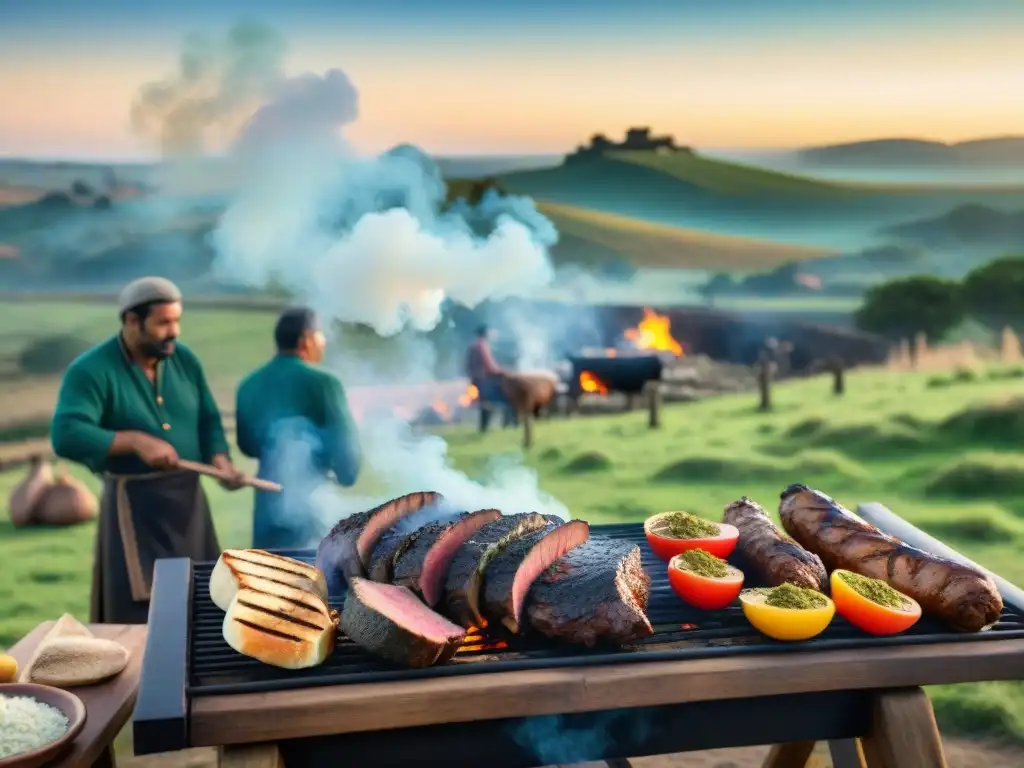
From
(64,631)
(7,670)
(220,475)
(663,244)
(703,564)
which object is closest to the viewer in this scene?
(703,564)

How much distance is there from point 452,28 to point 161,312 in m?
15.3

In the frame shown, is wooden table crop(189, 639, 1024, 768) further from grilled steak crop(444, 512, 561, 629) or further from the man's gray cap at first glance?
the man's gray cap

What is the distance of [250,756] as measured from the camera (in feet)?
9.01

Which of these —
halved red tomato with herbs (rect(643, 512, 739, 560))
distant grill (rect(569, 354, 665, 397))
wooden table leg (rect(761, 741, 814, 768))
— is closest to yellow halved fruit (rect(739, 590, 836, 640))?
halved red tomato with herbs (rect(643, 512, 739, 560))

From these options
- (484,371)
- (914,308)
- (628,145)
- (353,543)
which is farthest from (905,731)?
(914,308)

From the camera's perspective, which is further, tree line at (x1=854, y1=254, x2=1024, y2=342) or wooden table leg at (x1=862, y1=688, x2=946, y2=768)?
tree line at (x1=854, y1=254, x2=1024, y2=342)

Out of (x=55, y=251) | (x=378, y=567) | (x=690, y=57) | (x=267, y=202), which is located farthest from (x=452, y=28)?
(x=378, y=567)

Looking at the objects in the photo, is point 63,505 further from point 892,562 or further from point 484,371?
point 892,562

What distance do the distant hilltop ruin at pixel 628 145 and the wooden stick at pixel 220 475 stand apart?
56.0ft

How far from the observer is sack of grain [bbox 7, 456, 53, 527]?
32.9 feet

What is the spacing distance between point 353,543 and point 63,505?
752 cm

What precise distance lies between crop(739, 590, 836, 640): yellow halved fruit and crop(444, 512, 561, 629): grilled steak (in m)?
0.85

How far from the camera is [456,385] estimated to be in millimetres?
19484

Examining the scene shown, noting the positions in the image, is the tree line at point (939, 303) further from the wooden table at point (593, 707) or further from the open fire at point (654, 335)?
the wooden table at point (593, 707)
